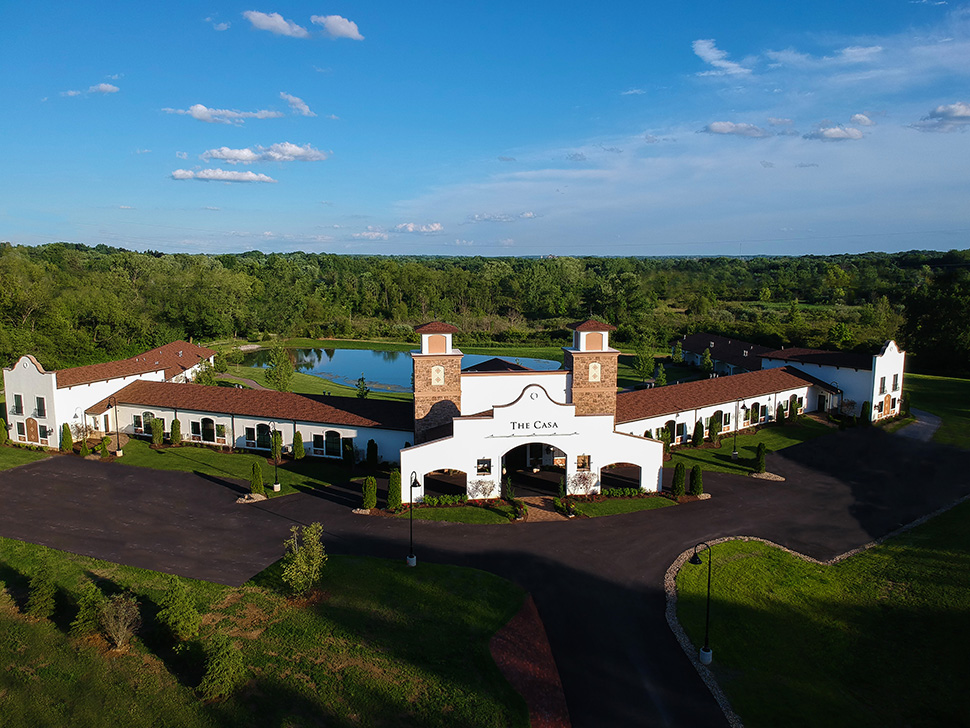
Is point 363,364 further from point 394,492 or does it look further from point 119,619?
point 119,619

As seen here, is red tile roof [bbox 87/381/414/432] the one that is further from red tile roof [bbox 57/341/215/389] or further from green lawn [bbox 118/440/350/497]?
green lawn [bbox 118/440/350/497]

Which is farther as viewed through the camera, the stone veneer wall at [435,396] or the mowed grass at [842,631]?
the stone veneer wall at [435,396]

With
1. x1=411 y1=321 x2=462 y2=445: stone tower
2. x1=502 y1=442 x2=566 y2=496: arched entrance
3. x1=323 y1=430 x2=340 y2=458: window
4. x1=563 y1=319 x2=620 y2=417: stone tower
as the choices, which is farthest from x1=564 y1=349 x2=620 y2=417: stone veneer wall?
x1=323 y1=430 x2=340 y2=458: window

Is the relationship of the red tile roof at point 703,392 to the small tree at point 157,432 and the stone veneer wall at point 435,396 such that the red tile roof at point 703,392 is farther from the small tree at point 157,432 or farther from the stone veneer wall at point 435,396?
the small tree at point 157,432

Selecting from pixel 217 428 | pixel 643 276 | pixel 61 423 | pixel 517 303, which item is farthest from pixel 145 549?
pixel 643 276

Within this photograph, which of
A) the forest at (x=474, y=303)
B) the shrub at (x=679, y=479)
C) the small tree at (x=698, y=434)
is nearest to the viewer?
the shrub at (x=679, y=479)

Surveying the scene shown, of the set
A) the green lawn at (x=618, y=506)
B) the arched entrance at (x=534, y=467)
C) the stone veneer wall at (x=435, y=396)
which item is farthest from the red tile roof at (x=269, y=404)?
the green lawn at (x=618, y=506)

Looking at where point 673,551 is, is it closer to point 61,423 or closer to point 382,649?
point 382,649
